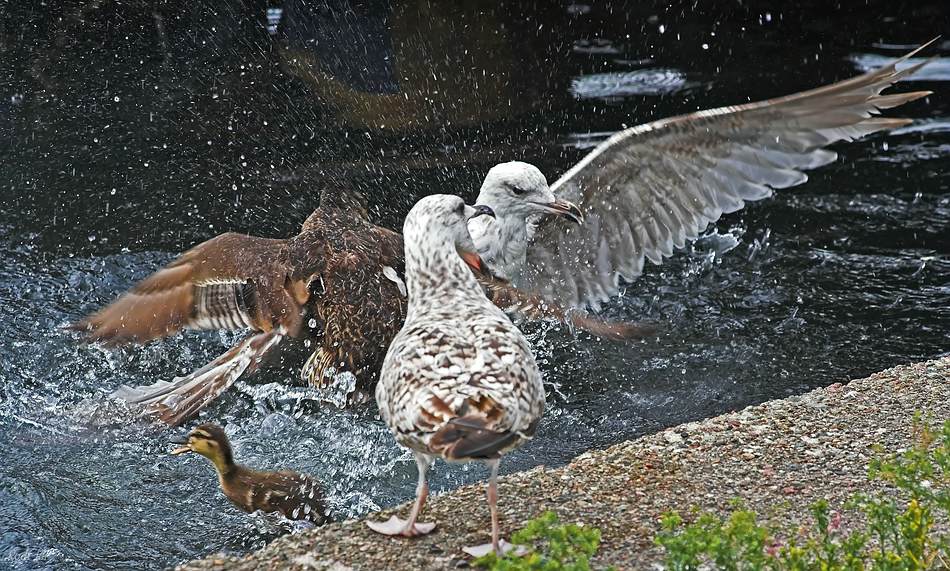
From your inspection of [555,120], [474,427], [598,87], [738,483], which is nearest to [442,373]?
[474,427]

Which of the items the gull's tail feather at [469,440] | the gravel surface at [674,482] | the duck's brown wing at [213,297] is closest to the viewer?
the gull's tail feather at [469,440]

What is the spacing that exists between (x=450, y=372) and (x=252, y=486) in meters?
1.77

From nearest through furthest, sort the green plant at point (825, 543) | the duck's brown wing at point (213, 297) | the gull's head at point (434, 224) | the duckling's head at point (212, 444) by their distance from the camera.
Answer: the green plant at point (825, 543) < the gull's head at point (434, 224) < the duckling's head at point (212, 444) < the duck's brown wing at point (213, 297)

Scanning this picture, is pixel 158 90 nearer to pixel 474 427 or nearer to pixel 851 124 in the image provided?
pixel 851 124

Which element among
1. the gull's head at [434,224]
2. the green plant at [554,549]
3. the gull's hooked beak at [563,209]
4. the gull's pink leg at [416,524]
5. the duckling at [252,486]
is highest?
the gull's head at [434,224]

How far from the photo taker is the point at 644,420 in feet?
20.3

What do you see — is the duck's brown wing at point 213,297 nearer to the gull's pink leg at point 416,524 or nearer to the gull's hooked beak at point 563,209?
the gull's hooked beak at point 563,209

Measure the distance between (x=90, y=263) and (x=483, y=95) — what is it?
4.67 m

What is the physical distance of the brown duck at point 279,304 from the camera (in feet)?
18.4

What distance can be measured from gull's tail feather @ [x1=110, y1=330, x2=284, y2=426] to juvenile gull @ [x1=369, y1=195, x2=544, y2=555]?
1.57 metres

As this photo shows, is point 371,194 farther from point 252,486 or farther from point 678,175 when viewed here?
point 252,486

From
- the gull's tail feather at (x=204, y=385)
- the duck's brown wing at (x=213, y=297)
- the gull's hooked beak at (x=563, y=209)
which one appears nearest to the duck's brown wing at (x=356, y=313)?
the duck's brown wing at (x=213, y=297)

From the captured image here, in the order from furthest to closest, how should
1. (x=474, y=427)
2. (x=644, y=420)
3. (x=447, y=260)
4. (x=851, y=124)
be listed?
1. (x=644, y=420)
2. (x=851, y=124)
3. (x=447, y=260)
4. (x=474, y=427)

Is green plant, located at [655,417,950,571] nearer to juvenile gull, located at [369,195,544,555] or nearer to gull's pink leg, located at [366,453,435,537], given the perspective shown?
juvenile gull, located at [369,195,544,555]
